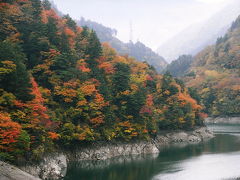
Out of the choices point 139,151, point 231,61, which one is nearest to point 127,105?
point 139,151

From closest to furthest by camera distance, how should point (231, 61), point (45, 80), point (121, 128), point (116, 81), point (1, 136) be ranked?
point (1, 136) < point (45, 80) < point (121, 128) < point (116, 81) < point (231, 61)

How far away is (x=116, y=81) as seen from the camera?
57.8m

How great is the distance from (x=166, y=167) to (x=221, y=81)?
106 metres

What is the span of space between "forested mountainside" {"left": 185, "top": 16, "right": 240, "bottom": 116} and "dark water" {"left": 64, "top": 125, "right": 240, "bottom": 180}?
69920 mm

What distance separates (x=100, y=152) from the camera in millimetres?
48688

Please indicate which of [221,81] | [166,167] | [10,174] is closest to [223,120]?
[221,81]

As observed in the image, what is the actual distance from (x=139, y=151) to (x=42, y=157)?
76.7 feet

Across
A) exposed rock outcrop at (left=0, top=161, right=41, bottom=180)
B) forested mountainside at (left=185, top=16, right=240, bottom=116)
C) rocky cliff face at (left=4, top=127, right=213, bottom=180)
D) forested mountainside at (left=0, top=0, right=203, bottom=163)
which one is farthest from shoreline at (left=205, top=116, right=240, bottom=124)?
exposed rock outcrop at (left=0, top=161, right=41, bottom=180)

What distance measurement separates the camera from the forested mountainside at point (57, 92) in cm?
3325

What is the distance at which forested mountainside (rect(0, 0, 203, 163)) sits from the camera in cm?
3325

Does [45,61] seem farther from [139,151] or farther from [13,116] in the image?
[139,151]

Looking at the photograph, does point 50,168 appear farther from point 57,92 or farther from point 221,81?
point 221,81

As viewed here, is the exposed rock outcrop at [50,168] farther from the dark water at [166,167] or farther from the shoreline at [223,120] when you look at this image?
the shoreline at [223,120]

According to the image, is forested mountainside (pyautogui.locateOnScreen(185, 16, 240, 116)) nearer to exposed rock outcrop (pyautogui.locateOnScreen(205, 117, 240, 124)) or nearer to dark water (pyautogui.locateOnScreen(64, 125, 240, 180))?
exposed rock outcrop (pyautogui.locateOnScreen(205, 117, 240, 124))
